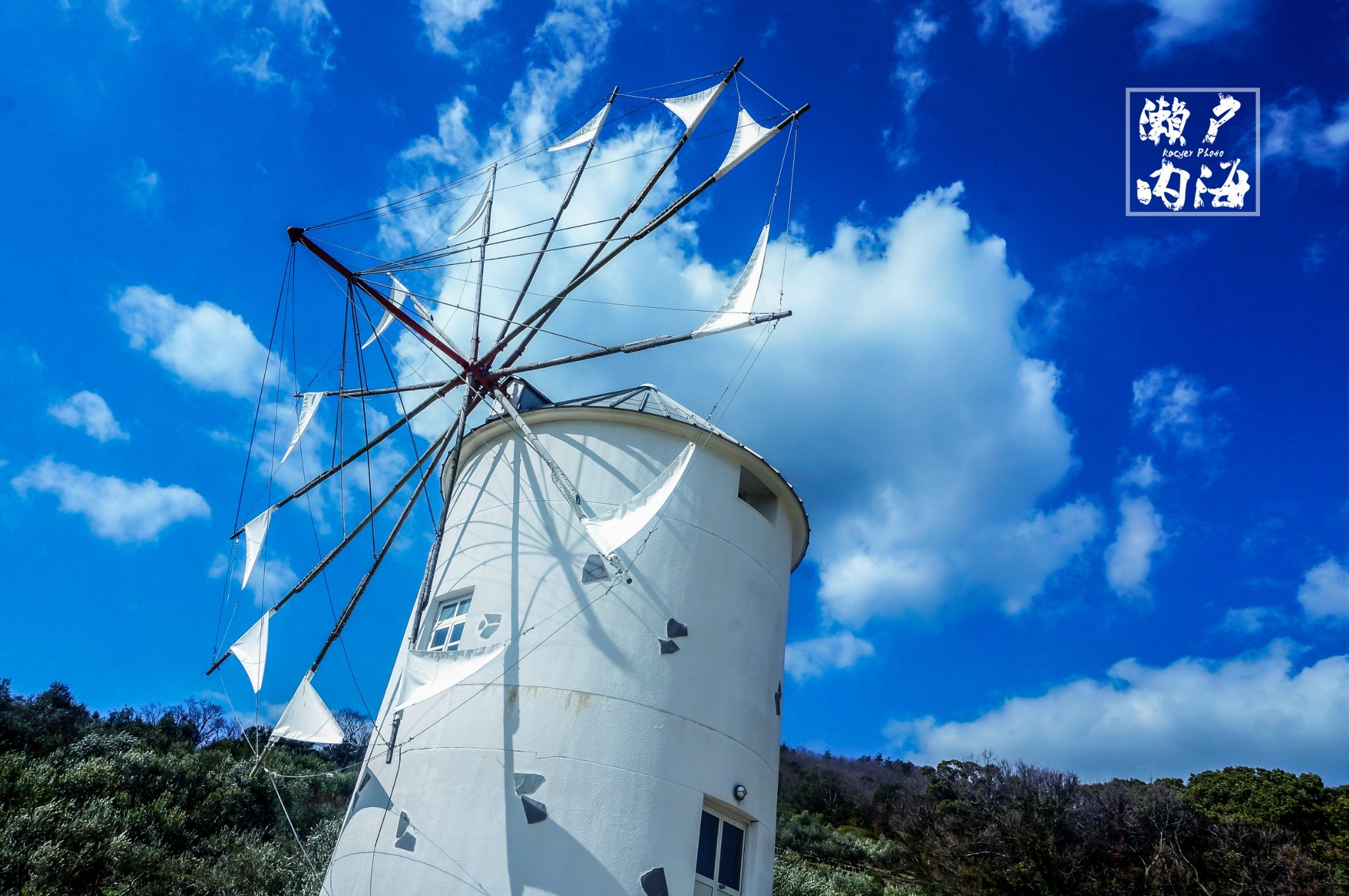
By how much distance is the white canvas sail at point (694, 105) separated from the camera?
12.7 m

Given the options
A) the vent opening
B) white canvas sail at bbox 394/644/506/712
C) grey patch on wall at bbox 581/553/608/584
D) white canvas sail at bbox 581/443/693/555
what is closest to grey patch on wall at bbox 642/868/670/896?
white canvas sail at bbox 394/644/506/712

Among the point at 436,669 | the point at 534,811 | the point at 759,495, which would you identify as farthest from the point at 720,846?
the point at 759,495

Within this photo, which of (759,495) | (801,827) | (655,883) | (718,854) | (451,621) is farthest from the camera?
(801,827)

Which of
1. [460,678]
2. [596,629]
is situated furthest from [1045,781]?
[460,678]

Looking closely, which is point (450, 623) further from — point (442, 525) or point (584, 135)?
point (584, 135)

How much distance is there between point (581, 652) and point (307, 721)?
4.00 meters

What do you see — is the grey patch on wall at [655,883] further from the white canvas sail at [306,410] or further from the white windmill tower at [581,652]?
the white canvas sail at [306,410]

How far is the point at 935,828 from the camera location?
28562 millimetres

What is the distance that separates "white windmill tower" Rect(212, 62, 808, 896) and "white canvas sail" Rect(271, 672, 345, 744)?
3 cm

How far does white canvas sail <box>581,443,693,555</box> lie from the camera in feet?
32.1

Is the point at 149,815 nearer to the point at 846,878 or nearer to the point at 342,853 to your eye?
the point at 342,853

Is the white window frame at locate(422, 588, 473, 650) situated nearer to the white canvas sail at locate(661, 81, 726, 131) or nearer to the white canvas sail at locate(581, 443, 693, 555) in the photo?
the white canvas sail at locate(581, 443, 693, 555)

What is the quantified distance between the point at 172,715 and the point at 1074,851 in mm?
33211

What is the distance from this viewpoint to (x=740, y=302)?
12.3 metres
